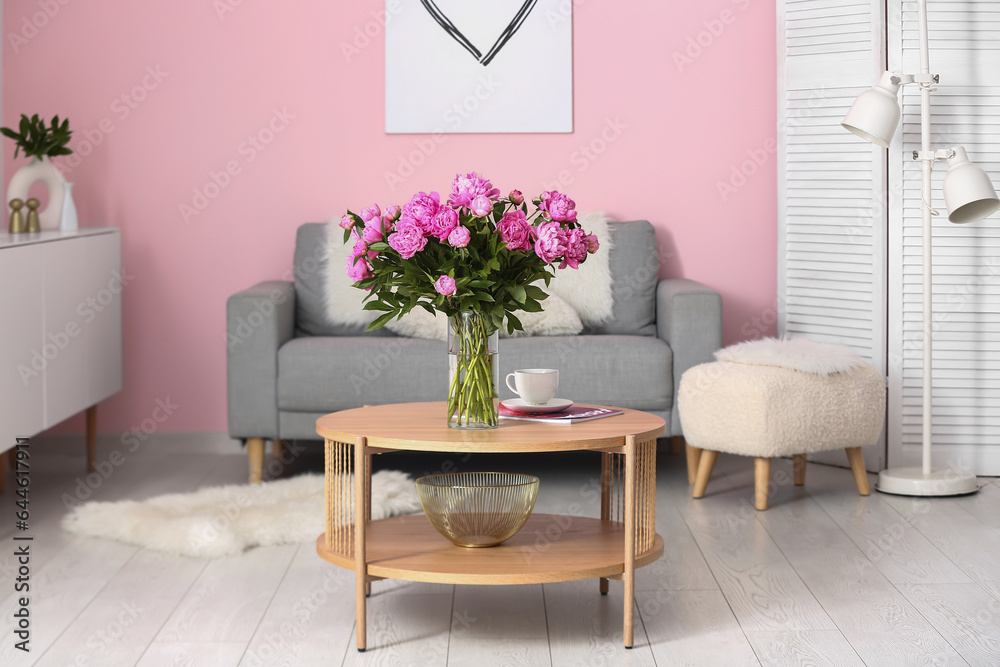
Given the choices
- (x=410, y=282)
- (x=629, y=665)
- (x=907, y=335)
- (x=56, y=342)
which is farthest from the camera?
(x=907, y=335)

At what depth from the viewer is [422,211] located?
205 centimetres

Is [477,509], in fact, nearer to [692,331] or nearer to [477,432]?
[477,432]

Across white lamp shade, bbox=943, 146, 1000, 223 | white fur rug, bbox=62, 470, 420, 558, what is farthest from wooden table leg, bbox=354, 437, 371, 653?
white lamp shade, bbox=943, 146, 1000, 223

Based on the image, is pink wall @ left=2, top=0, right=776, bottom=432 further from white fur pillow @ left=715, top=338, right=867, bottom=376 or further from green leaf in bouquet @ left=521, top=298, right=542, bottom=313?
green leaf in bouquet @ left=521, top=298, right=542, bottom=313

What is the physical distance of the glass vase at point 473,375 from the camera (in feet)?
7.09

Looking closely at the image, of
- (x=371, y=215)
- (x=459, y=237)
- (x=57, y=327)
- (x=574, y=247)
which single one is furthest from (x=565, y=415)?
(x=57, y=327)

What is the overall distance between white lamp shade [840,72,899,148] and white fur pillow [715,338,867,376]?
0.66 meters

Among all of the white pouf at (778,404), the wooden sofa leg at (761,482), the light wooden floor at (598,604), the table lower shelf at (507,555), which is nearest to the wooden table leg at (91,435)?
the light wooden floor at (598,604)

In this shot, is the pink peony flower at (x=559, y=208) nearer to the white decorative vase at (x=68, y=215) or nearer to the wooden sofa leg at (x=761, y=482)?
the wooden sofa leg at (x=761, y=482)

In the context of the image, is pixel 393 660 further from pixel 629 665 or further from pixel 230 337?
pixel 230 337

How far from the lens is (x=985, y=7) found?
11.3ft

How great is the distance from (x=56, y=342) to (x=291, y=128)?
4.09ft

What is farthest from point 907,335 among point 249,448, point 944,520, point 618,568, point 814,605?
point 249,448

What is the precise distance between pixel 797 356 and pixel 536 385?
3.99 feet
